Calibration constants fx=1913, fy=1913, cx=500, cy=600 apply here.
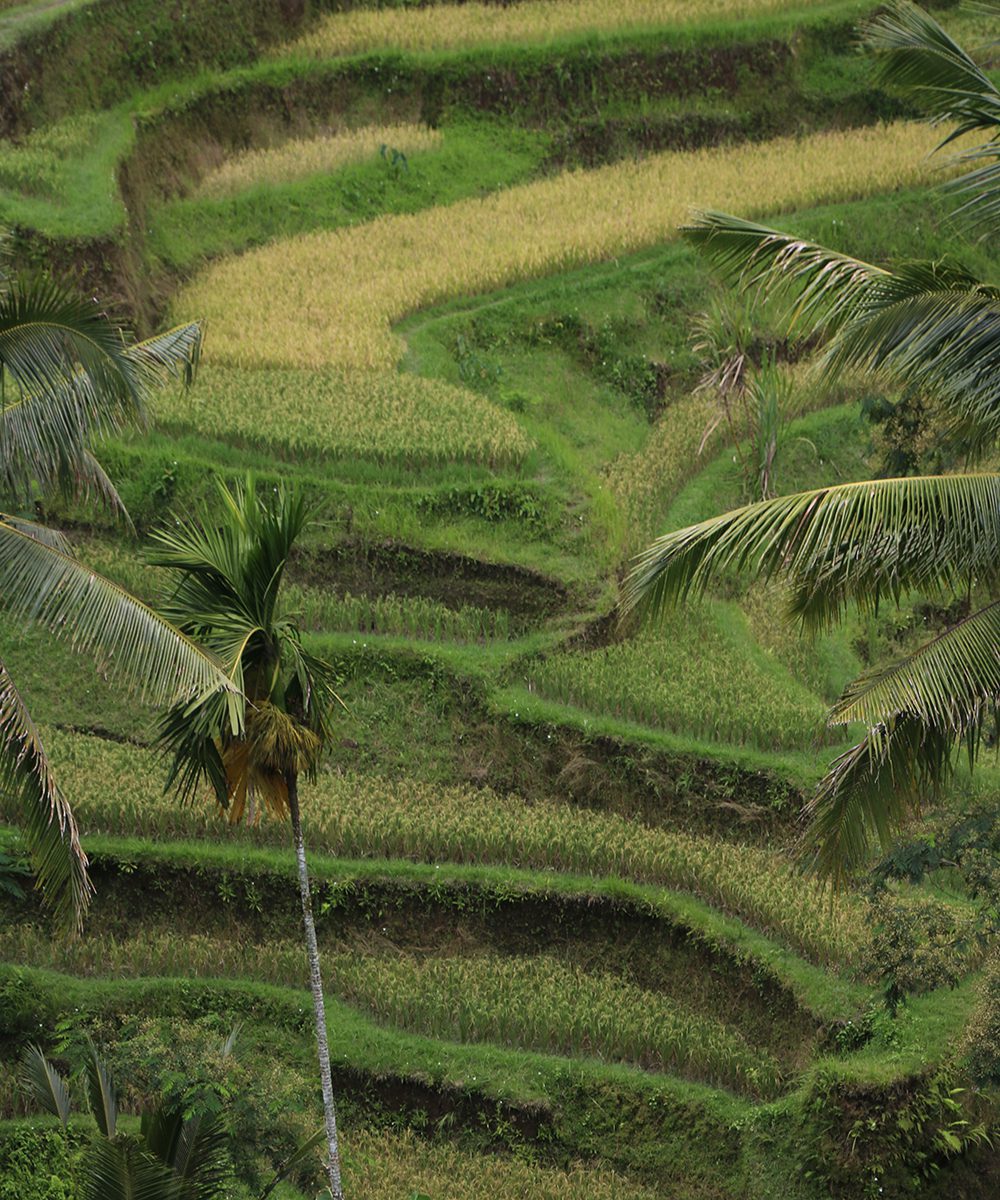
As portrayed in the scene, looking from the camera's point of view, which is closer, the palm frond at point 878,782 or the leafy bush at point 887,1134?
the palm frond at point 878,782

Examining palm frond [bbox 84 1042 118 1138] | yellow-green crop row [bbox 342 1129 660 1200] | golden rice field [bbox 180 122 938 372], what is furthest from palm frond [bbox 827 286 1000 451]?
golden rice field [bbox 180 122 938 372]

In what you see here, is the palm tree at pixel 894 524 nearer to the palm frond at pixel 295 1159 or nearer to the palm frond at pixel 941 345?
the palm frond at pixel 941 345

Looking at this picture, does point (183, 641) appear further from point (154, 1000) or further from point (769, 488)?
point (769, 488)

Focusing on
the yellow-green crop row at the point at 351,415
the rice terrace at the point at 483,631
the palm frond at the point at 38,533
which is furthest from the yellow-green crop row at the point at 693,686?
the palm frond at the point at 38,533

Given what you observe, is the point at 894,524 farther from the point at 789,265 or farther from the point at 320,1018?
the point at 320,1018

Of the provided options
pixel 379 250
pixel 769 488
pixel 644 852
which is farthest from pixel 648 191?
pixel 644 852
